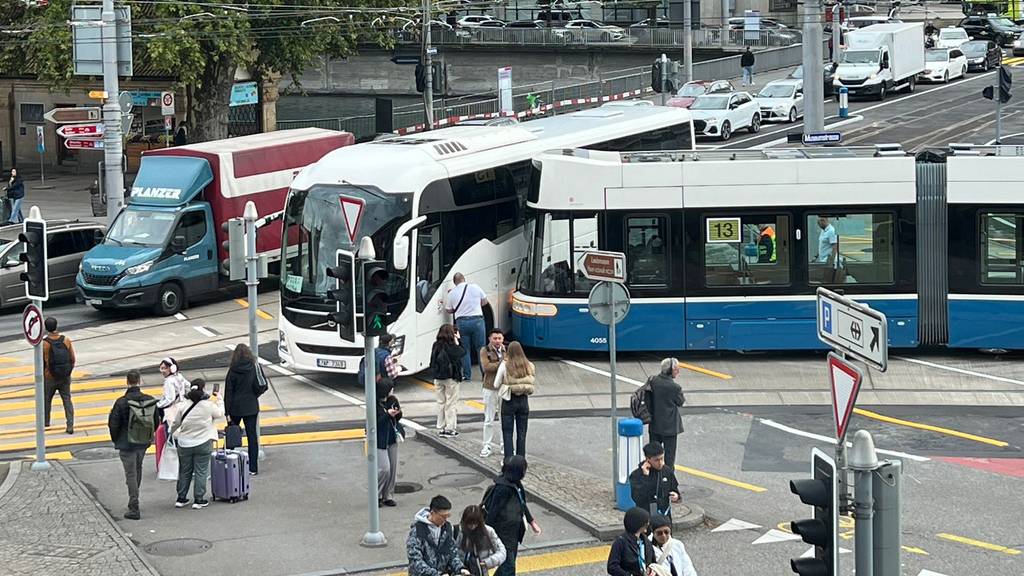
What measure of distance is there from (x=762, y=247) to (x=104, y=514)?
11.3 meters

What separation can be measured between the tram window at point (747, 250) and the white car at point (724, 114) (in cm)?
2566

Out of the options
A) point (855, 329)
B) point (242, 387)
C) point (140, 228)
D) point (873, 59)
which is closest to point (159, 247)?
point (140, 228)

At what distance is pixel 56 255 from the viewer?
30.4 metres

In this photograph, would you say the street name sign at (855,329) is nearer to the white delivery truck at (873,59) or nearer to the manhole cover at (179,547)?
the manhole cover at (179,547)

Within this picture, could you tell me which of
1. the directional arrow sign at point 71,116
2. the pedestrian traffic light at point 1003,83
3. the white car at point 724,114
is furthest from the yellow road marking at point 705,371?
the white car at point 724,114

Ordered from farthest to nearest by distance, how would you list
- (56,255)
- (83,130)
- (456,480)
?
(83,130) < (56,255) < (456,480)

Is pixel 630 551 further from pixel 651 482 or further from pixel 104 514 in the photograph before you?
pixel 104 514

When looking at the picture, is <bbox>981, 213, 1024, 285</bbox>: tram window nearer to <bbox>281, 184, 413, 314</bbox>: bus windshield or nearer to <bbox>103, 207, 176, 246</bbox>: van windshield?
<bbox>281, 184, 413, 314</bbox>: bus windshield

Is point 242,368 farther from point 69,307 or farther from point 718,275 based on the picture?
point 69,307

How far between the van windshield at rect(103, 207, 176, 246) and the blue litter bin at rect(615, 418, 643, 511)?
15.1 metres

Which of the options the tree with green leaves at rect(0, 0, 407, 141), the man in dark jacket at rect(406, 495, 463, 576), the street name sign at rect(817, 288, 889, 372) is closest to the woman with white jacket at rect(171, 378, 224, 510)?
the man in dark jacket at rect(406, 495, 463, 576)

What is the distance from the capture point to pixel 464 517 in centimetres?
1163

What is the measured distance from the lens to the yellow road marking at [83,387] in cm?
2272

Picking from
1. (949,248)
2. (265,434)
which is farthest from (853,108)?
(265,434)
